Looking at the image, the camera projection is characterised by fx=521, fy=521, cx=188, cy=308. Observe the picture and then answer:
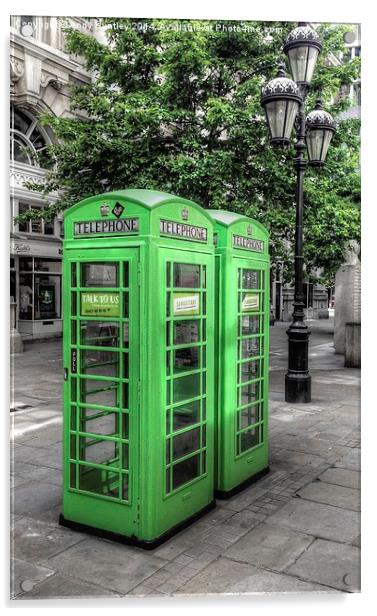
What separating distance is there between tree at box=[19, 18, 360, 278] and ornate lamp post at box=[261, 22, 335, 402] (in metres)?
1.53

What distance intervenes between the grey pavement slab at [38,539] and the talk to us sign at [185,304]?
5.82ft

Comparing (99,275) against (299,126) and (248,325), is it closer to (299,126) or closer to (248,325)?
(248,325)

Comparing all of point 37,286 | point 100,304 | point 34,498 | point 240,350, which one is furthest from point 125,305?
point 37,286

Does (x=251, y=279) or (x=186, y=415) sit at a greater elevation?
(x=251, y=279)

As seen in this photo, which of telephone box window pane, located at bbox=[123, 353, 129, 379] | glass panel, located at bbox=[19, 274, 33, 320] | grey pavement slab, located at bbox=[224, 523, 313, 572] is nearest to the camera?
grey pavement slab, located at bbox=[224, 523, 313, 572]

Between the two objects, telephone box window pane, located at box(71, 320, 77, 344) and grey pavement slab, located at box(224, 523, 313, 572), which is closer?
grey pavement slab, located at box(224, 523, 313, 572)

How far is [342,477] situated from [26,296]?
1049cm

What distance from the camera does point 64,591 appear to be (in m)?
3.11

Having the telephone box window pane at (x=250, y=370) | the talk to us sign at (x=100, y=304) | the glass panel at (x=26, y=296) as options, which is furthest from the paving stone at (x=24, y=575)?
the glass panel at (x=26, y=296)

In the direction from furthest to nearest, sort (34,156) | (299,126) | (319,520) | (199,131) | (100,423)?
1. (34,156)
2. (199,131)
3. (299,126)
4. (319,520)
5. (100,423)


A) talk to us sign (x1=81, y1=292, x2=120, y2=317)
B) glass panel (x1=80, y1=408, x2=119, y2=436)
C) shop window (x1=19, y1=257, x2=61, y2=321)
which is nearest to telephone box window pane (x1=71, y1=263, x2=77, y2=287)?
talk to us sign (x1=81, y1=292, x2=120, y2=317)

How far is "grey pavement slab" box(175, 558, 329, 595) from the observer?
3.16 metres

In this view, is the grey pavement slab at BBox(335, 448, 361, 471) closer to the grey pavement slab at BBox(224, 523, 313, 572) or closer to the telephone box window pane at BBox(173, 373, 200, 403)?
the grey pavement slab at BBox(224, 523, 313, 572)

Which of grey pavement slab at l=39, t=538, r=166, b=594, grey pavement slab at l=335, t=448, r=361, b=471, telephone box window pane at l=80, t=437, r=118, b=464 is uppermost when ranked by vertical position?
telephone box window pane at l=80, t=437, r=118, b=464
